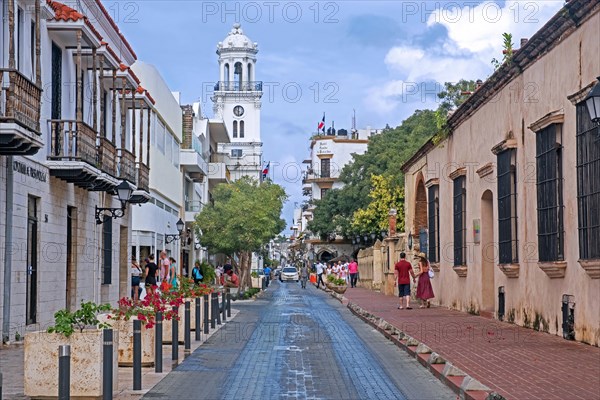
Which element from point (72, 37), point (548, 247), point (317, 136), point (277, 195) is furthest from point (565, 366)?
point (317, 136)

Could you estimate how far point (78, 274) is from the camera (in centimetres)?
2341

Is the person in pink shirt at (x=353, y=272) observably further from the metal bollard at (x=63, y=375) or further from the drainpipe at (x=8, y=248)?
the metal bollard at (x=63, y=375)

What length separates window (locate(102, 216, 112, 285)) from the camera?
1043 inches

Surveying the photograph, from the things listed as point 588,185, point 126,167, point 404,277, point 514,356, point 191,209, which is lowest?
point 514,356

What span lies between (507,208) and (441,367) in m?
8.61

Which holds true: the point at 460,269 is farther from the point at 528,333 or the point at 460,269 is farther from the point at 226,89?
the point at 226,89

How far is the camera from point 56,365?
1062 centimetres

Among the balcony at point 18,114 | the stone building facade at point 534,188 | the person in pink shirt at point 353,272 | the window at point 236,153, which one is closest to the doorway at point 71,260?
the balcony at point 18,114

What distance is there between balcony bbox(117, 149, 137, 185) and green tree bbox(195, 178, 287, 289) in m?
20.2

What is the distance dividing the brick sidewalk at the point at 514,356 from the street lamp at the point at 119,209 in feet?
22.6

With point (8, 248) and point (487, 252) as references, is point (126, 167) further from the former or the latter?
point (487, 252)

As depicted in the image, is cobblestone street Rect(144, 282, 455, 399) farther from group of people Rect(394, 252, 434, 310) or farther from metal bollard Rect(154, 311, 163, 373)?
group of people Rect(394, 252, 434, 310)

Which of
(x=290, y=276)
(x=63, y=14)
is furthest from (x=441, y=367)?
(x=290, y=276)

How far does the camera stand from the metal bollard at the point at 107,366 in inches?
380
